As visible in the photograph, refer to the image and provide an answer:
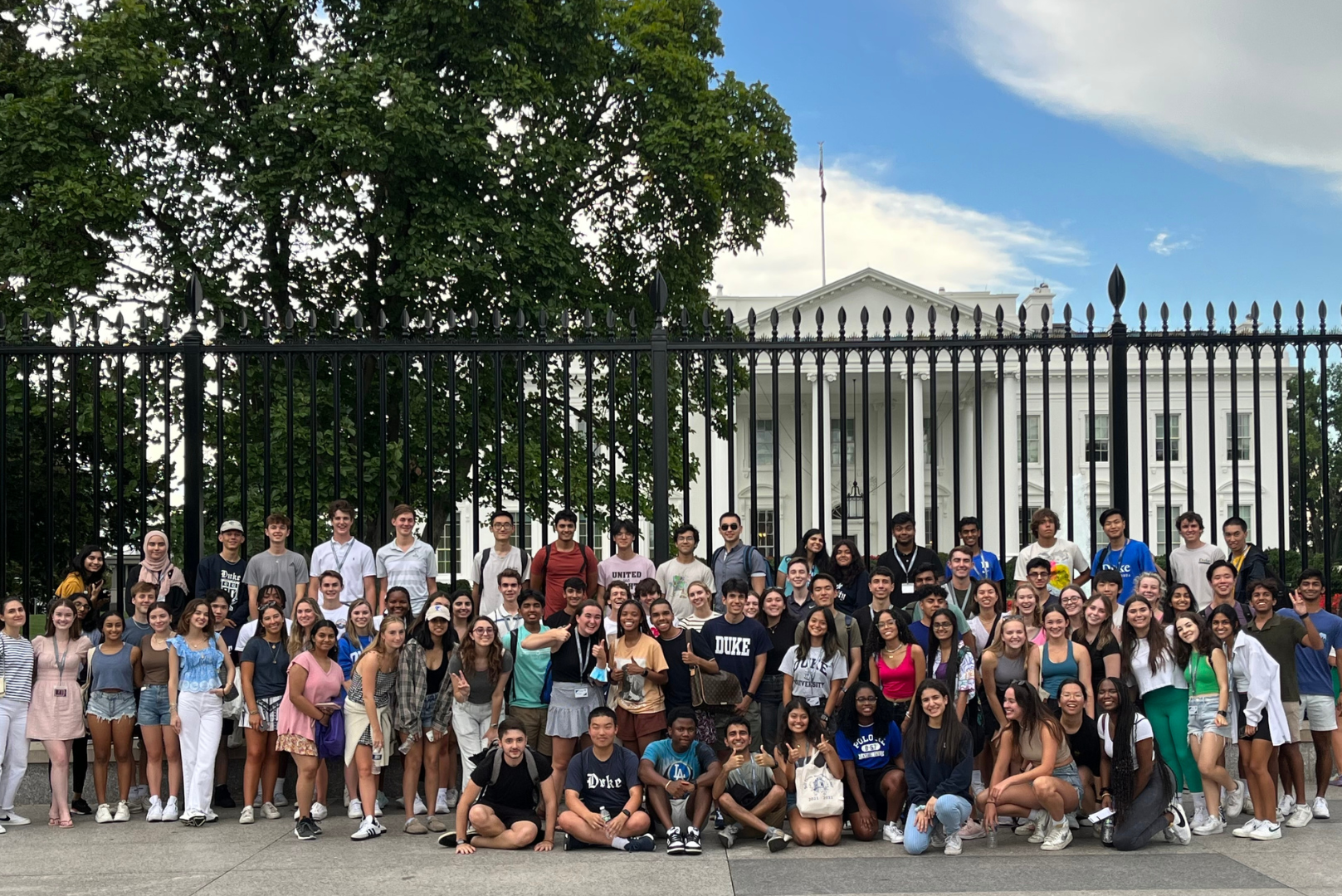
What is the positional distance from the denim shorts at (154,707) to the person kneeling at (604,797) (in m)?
3.09

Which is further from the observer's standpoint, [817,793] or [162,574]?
[162,574]

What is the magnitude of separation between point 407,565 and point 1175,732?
5.70 meters

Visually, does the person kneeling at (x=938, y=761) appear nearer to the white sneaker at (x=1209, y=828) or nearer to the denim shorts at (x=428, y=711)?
the white sneaker at (x=1209, y=828)

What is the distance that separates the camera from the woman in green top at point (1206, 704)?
28.1 feet

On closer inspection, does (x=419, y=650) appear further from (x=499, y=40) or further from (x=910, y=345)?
(x=499, y=40)

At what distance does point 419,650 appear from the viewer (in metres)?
9.17

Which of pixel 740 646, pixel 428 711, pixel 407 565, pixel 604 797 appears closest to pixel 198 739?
pixel 428 711

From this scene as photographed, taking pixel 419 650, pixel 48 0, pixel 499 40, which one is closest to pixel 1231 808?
pixel 419 650

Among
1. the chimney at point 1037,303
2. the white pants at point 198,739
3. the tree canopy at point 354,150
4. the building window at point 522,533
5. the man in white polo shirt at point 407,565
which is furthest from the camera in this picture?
the chimney at point 1037,303

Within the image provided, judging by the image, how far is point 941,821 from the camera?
8.21m

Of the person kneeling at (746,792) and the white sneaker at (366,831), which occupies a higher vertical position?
the person kneeling at (746,792)

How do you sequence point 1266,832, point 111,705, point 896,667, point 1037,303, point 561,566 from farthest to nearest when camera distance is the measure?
point 1037,303 → point 561,566 → point 111,705 → point 896,667 → point 1266,832

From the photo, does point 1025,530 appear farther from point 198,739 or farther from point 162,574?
point 162,574

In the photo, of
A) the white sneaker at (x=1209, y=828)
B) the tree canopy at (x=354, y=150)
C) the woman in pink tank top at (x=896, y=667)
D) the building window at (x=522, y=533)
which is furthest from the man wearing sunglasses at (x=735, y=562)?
the tree canopy at (x=354, y=150)
